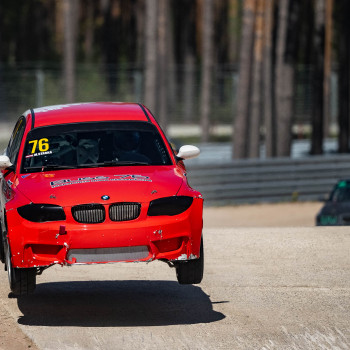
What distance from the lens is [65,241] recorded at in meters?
8.59

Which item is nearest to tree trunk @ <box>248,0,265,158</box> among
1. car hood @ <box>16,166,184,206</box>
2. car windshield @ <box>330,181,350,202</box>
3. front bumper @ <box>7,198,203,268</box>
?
car windshield @ <box>330,181,350,202</box>

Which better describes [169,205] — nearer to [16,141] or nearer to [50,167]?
[50,167]

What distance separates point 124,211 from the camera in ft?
28.6

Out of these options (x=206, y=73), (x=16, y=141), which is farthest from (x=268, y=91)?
(x=16, y=141)

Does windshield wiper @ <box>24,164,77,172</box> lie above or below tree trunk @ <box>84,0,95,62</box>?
above

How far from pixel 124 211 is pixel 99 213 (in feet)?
0.67

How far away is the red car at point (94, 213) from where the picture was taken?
8625 millimetres

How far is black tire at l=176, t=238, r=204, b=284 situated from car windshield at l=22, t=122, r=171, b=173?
106 cm

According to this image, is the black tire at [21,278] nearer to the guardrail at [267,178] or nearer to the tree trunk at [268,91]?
the guardrail at [267,178]

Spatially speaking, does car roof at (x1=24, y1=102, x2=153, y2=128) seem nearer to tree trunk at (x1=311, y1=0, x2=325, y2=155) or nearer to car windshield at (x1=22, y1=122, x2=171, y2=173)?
car windshield at (x1=22, y1=122, x2=171, y2=173)

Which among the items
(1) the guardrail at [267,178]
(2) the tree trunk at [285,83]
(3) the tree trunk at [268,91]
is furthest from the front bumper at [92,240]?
(3) the tree trunk at [268,91]

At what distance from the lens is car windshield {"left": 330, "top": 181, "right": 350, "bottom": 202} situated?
17853 mm

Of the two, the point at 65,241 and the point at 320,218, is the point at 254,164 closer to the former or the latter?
the point at 320,218

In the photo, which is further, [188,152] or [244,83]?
[244,83]
